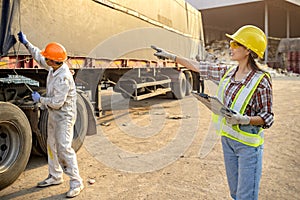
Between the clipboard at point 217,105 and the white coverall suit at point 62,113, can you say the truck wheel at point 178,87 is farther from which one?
the clipboard at point 217,105

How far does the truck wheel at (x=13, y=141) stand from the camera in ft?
13.0

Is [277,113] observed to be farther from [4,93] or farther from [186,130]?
[4,93]

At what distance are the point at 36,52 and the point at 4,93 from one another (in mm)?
904

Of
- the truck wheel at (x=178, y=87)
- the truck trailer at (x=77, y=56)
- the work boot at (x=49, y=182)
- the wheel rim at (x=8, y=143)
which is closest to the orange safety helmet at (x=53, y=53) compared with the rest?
the truck trailer at (x=77, y=56)

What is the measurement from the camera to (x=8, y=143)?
419 centimetres

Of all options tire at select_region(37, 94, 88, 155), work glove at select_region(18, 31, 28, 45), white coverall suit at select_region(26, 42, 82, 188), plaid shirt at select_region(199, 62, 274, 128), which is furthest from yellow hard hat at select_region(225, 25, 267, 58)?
tire at select_region(37, 94, 88, 155)

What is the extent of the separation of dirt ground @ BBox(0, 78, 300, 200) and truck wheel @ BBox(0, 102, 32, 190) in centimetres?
23

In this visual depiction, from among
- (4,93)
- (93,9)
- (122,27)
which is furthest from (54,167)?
(122,27)

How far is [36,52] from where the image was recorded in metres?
4.22

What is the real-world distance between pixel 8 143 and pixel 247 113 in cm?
320

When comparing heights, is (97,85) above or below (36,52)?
below

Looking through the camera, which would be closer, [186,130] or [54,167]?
[54,167]

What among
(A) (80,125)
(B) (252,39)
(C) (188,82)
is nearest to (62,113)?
(A) (80,125)

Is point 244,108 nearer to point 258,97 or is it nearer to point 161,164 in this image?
point 258,97
